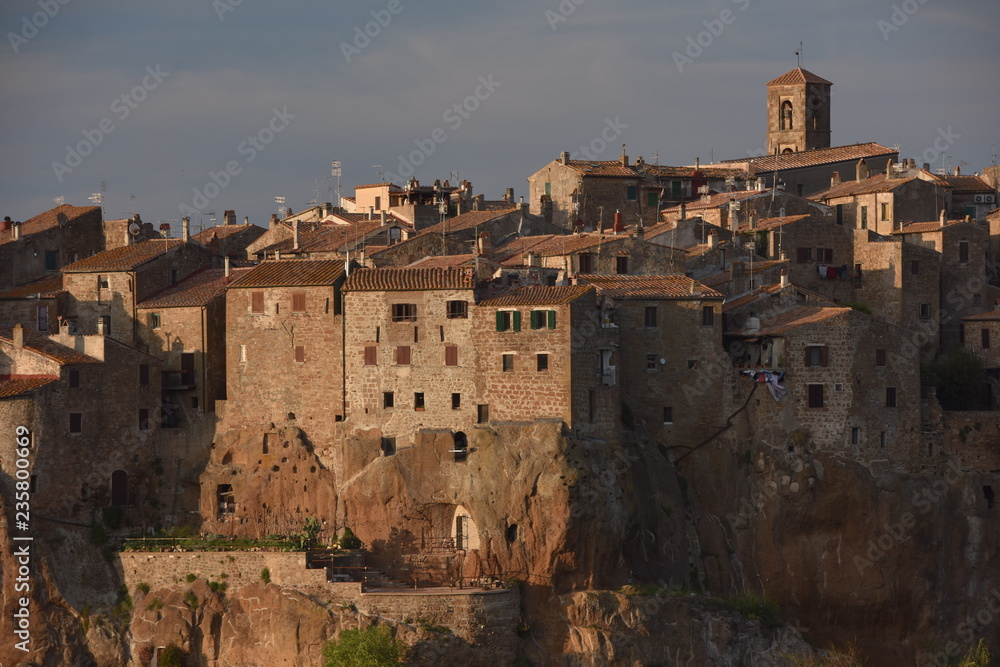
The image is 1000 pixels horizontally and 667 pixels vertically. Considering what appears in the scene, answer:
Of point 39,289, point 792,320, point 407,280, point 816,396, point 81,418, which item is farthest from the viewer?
point 39,289

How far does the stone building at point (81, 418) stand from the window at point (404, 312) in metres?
10.2

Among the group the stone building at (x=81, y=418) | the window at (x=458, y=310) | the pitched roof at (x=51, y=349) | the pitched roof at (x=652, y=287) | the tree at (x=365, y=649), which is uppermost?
the pitched roof at (x=652, y=287)

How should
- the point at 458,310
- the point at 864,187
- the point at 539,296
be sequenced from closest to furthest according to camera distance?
the point at 539,296, the point at 458,310, the point at 864,187

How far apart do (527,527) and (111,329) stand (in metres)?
20.3

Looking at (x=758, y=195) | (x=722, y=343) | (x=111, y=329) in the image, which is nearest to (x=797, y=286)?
(x=722, y=343)

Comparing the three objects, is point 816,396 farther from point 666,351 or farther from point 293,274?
point 293,274

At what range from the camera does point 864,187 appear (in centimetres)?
10131

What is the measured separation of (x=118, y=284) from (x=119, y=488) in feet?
31.5

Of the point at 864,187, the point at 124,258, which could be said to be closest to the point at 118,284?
the point at 124,258

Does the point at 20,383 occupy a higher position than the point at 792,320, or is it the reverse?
the point at 792,320

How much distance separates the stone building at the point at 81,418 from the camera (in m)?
77.2

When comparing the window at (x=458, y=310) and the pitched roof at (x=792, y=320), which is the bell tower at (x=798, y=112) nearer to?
the pitched roof at (x=792, y=320)

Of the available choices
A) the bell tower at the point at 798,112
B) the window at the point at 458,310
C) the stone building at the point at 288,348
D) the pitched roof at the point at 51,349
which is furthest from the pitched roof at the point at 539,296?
the bell tower at the point at 798,112

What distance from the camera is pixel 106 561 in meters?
79.1
